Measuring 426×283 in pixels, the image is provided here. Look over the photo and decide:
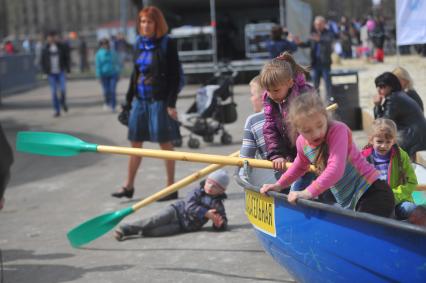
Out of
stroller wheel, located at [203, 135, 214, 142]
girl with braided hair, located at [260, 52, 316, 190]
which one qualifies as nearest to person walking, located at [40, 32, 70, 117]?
stroller wheel, located at [203, 135, 214, 142]

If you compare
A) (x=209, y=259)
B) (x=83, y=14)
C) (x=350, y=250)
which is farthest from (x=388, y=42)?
(x=83, y=14)

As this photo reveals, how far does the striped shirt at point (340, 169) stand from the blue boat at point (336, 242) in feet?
0.65

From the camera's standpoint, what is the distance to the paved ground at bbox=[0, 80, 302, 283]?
582 cm

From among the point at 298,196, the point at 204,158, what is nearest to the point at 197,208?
the point at 204,158

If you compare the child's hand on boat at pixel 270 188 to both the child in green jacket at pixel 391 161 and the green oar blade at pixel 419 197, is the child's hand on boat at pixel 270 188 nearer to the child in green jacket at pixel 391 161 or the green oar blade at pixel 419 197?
the child in green jacket at pixel 391 161

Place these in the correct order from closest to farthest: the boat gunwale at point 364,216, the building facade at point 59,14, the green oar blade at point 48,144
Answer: the boat gunwale at point 364,216 → the green oar blade at point 48,144 → the building facade at point 59,14

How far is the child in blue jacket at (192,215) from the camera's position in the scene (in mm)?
6781

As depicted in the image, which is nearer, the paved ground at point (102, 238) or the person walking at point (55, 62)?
the paved ground at point (102, 238)

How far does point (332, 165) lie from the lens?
4234mm

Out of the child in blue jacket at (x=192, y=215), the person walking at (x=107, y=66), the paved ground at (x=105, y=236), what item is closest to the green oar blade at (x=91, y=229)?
the paved ground at (x=105, y=236)

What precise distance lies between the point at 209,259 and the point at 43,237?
193cm

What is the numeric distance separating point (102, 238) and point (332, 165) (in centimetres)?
334

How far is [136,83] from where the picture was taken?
8.20m

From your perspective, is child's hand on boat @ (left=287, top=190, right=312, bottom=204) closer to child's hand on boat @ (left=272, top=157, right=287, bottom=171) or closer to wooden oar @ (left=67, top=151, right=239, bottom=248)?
child's hand on boat @ (left=272, top=157, right=287, bottom=171)
